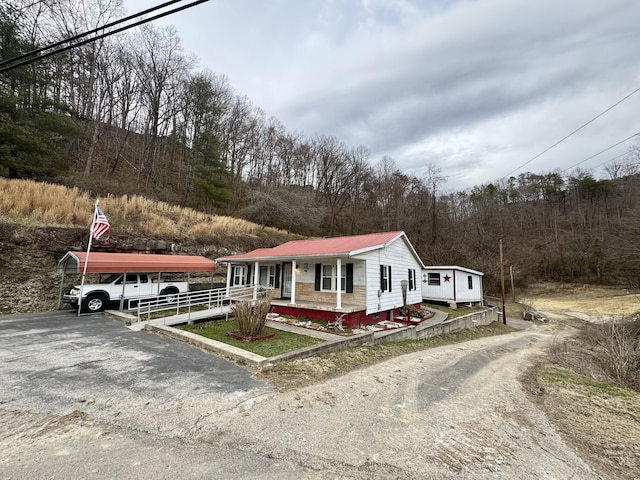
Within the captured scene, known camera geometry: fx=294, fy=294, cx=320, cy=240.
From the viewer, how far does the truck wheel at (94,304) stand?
11927mm

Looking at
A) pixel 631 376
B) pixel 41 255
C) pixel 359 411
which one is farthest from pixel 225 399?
pixel 41 255

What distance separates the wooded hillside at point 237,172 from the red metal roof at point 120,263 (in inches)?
370

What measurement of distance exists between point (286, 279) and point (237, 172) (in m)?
24.1

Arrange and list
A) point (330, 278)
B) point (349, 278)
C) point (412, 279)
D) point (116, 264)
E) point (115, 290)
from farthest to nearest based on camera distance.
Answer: point (412, 279) → point (330, 278) → point (349, 278) → point (115, 290) → point (116, 264)

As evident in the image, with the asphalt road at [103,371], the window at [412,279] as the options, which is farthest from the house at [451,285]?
the asphalt road at [103,371]

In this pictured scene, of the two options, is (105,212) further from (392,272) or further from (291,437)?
(291,437)

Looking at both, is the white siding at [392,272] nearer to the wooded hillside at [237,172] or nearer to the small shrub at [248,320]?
the small shrub at [248,320]

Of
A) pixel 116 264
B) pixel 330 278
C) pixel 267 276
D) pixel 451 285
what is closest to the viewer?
pixel 116 264

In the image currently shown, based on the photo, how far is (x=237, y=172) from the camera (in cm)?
3562

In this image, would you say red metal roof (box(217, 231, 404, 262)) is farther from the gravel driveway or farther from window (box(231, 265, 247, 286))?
the gravel driveway

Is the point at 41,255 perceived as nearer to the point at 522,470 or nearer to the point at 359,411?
the point at 359,411

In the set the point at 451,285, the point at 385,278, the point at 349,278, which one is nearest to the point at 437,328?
the point at 385,278

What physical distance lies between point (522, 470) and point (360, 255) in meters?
9.23

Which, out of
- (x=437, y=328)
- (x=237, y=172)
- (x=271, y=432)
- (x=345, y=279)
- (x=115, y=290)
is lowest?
(x=437, y=328)
